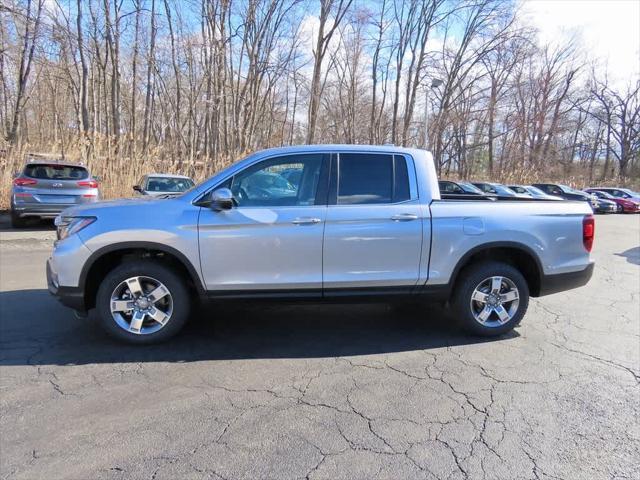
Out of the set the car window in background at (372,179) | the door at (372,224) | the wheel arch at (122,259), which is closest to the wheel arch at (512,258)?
the door at (372,224)

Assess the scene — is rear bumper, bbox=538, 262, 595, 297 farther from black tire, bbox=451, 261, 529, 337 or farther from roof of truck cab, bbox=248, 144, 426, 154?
roof of truck cab, bbox=248, 144, 426, 154

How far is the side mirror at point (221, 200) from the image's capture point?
362 centimetres

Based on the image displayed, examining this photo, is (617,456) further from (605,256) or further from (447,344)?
(605,256)

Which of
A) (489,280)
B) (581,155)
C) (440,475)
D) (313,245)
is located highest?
(581,155)

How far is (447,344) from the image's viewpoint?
13.5 feet

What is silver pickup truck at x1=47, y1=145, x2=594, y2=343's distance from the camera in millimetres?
3709

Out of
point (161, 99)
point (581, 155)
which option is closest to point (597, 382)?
point (161, 99)

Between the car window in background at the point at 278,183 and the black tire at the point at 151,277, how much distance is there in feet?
3.06

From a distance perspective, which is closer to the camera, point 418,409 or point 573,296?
point 418,409

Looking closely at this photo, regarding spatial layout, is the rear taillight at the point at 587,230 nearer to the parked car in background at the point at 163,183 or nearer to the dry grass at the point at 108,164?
the parked car in background at the point at 163,183

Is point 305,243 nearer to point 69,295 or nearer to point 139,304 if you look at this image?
point 139,304

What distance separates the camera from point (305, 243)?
→ 379 centimetres

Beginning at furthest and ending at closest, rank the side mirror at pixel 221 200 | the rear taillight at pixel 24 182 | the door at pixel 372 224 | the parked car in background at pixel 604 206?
the parked car in background at pixel 604 206 → the rear taillight at pixel 24 182 → the door at pixel 372 224 → the side mirror at pixel 221 200

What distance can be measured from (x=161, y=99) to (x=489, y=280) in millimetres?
29934
